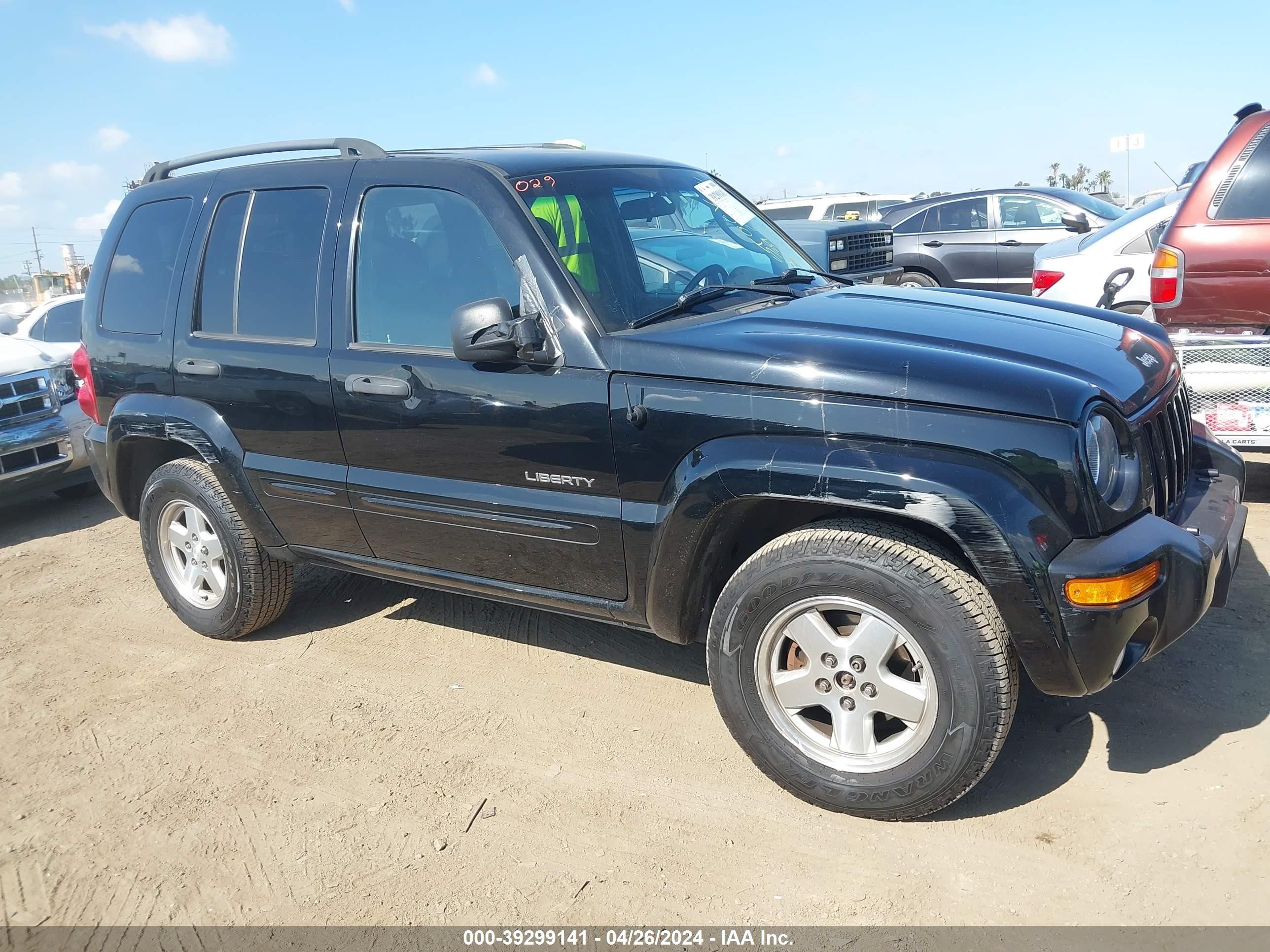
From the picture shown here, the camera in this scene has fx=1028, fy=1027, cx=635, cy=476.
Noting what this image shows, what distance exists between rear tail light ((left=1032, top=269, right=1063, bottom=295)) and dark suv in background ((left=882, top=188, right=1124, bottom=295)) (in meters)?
4.31

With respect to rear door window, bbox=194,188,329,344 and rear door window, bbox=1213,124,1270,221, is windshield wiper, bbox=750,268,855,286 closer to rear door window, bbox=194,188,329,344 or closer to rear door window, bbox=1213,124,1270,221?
rear door window, bbox=194,188,329,344

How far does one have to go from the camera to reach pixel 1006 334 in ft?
10.4

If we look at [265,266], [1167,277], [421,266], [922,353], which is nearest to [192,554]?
[265,266]

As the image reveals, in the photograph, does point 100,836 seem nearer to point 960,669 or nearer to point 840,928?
point 840,928

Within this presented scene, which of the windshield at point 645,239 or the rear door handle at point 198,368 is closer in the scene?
the windshield at point 645,239

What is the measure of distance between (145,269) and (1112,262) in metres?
6.66

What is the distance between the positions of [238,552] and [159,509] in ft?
1.87

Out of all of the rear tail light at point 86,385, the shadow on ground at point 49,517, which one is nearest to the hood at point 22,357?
the shadow on ground at point 49,517

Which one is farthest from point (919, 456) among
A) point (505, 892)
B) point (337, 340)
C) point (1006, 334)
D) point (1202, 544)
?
point (337, 340)

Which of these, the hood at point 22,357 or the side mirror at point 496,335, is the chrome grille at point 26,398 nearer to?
the hood at point 22,357

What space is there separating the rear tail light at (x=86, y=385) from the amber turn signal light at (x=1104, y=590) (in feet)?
14.1

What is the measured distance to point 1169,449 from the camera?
3232mm

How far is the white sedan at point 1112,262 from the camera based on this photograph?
7629 millimetres

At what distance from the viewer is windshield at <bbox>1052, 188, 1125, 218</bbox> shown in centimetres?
1227
